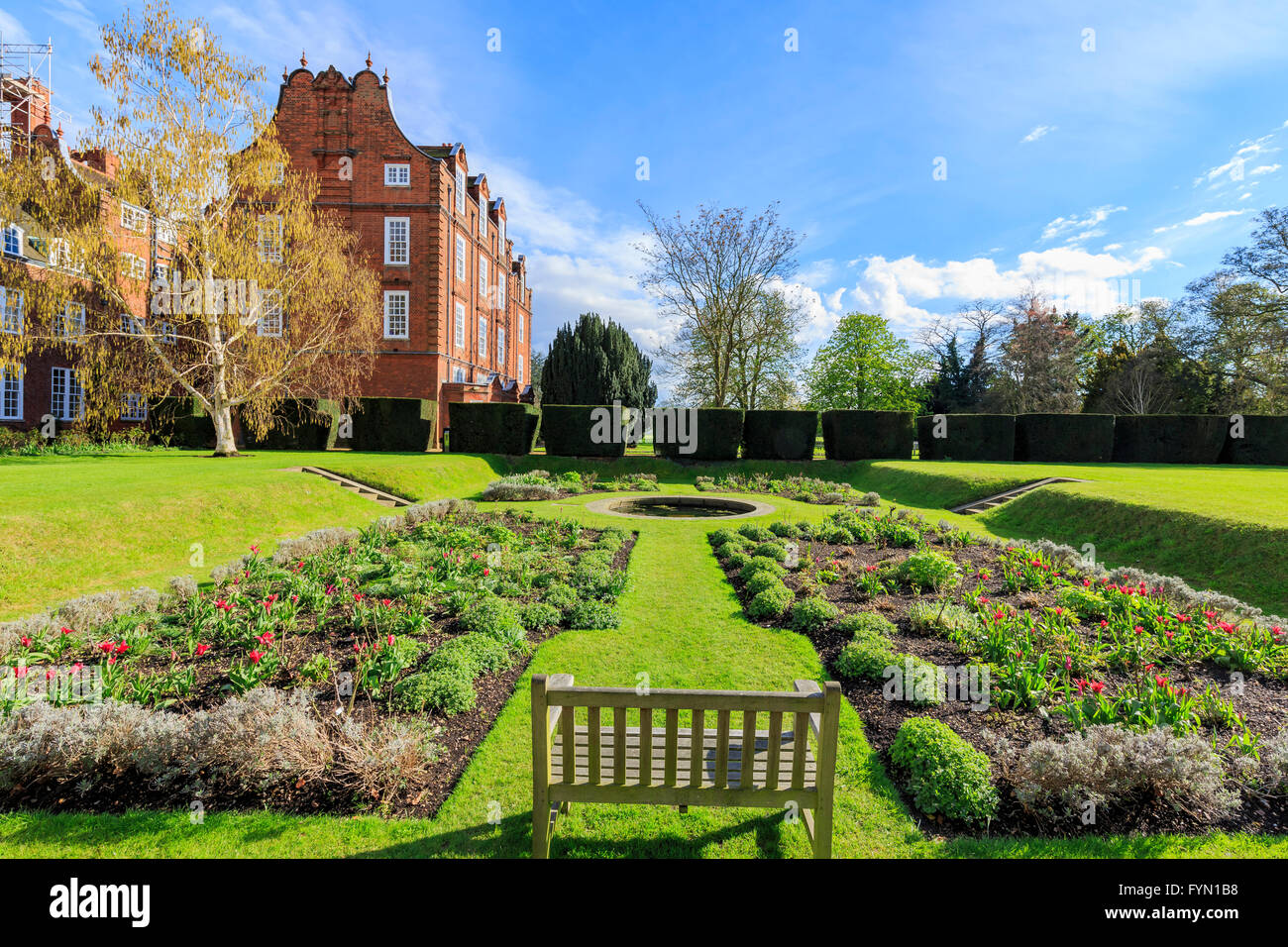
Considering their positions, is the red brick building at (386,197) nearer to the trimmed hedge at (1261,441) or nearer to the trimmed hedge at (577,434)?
the trimmed hedge at (577,434)

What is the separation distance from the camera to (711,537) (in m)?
11.5

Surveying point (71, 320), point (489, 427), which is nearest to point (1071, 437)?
point (489, 427)

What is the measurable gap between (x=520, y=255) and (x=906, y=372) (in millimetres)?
32666

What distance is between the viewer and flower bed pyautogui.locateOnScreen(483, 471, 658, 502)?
16.8 metres

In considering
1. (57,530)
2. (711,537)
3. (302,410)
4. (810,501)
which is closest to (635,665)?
(711,537)

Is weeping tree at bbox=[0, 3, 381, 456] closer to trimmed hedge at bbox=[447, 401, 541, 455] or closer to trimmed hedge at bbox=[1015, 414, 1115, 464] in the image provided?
trimmed hedge at bbox=[447, 401, 541, 455]

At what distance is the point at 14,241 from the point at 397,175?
1515 centimetres

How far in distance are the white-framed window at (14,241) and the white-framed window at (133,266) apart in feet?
27.0

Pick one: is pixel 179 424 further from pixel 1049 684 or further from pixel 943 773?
pixel 1049 684

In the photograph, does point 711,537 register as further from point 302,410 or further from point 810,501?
point 302,410

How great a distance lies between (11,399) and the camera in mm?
22719

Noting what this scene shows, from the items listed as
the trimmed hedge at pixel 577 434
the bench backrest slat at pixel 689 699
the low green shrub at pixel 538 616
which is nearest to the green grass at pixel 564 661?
the low green shrub at pixel 538 616

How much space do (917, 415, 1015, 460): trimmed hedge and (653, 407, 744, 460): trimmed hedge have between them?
8437 mm

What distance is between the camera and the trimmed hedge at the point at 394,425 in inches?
968
